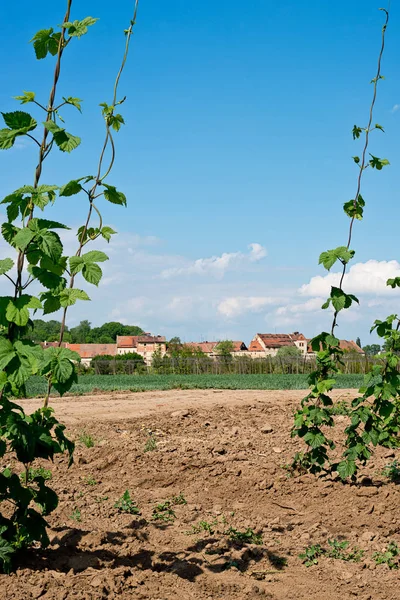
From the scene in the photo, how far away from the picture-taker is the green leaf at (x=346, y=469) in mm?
5605

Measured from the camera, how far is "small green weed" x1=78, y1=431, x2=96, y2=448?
23.8ft

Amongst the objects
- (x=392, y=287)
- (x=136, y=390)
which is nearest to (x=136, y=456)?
(x=392, y=287)

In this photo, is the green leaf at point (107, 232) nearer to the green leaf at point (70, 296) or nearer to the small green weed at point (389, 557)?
the green leaf at point (70, 296)

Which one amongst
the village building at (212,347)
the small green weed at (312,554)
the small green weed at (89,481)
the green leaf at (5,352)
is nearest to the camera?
the green leaf at (5,352)

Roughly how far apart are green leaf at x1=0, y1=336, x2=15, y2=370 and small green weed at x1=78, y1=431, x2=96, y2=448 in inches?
175

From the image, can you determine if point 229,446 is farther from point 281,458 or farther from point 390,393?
point 390,393

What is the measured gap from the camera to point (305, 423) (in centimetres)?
579

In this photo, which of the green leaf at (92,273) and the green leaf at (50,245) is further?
the green leaf at (92,273)

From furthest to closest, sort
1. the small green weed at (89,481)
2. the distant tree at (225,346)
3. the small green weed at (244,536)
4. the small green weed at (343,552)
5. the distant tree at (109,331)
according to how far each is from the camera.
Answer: the distant tree at (109,331)
the distant tree at (225,346)
the small green weed at (89,481)
the small green weed at (244,536)
the small green weed at (343,552)

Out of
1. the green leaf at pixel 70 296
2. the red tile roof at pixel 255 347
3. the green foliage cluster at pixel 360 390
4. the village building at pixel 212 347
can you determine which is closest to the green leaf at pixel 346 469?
the green foliage cluster at pixel 360 390

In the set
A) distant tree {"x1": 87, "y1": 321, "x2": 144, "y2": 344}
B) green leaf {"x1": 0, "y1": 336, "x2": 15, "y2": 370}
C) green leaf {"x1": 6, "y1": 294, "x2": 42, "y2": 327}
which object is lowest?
green leaf {"x1": 0, "y1": 336, "x2": 15, "y2": 370}

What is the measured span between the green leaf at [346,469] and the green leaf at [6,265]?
380 cm

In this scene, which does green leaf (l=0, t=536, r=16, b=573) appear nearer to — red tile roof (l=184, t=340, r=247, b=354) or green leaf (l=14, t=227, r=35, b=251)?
green leaf (l=14, t=227, r=35, b=251)

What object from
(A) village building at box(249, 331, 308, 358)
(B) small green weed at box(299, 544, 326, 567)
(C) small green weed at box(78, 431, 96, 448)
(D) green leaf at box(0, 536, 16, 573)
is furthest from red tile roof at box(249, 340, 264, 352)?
(D) green leaf at box(0, 536, 16, 573)
